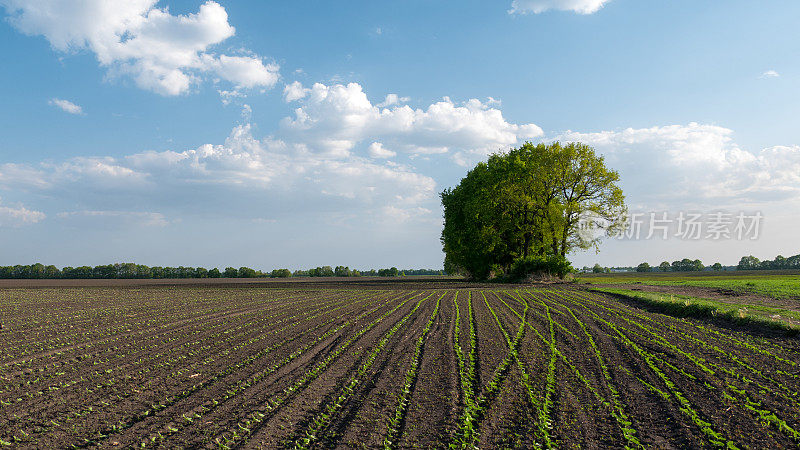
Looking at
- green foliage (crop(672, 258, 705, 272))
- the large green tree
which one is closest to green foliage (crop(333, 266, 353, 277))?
the large green tree

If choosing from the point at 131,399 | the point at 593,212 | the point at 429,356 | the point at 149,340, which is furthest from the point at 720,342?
the point at 593,212

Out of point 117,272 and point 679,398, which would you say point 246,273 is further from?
point 679,398

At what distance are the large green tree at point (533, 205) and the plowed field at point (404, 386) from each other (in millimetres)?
31320

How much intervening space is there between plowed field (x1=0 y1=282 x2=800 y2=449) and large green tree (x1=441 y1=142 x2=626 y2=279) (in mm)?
31320

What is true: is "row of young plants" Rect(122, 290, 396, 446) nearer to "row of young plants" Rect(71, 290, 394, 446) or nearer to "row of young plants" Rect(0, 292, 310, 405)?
"row of young plants" Rect(71, 290, 394, 446)

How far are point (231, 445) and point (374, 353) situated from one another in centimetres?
563

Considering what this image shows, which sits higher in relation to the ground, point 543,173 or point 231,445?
point 543,173

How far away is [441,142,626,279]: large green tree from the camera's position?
4544 centimetres

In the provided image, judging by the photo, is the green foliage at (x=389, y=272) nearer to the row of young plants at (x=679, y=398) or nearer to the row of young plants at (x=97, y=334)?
the row of young plants at (x=97, y=334)

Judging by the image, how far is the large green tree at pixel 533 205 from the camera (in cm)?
4544

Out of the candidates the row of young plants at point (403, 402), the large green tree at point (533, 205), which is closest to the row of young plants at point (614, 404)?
the row of young plants at point (403, 402)

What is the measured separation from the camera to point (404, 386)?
8461 millimetres

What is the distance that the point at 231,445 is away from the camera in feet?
19.5

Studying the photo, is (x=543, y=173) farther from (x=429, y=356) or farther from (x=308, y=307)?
(x=429, y=356)
